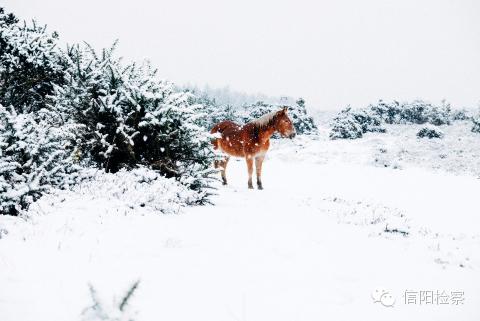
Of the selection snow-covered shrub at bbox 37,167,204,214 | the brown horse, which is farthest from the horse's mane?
snow-covered shrub at bbox 37,167,204,214

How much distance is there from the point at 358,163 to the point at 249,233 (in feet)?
56.8

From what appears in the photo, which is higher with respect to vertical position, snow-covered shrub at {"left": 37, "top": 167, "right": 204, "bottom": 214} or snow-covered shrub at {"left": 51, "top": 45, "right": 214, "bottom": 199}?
snow-covered shrub at {"left": 51, "top": 45, "right": 214, "bottom": 199}

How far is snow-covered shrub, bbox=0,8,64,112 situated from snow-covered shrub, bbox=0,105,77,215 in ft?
13.7

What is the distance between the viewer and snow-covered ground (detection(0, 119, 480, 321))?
8.67 feet

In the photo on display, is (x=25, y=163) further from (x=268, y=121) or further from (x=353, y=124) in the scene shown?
(x=353, y=124)

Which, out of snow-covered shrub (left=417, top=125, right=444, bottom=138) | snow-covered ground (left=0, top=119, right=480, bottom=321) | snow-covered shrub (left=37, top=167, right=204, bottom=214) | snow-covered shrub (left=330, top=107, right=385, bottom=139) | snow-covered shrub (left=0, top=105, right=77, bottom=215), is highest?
snow-covered shrub (left=330, top=107, right=385, bottom=139)

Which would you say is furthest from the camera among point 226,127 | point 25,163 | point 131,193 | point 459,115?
point 459,115

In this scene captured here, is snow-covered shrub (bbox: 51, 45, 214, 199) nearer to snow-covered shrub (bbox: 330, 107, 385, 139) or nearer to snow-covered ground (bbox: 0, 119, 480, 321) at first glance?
snow-covered ground (bbox: 0, 119, 480, 321)

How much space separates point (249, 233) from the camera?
481cm

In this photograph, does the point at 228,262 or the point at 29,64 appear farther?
the point at 29,64

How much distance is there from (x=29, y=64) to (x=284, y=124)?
286 inches

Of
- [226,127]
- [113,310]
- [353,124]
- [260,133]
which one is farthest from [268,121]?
[353,124]

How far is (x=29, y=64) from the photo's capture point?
9.54 metres

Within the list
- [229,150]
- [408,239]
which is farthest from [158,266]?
[229,150]
